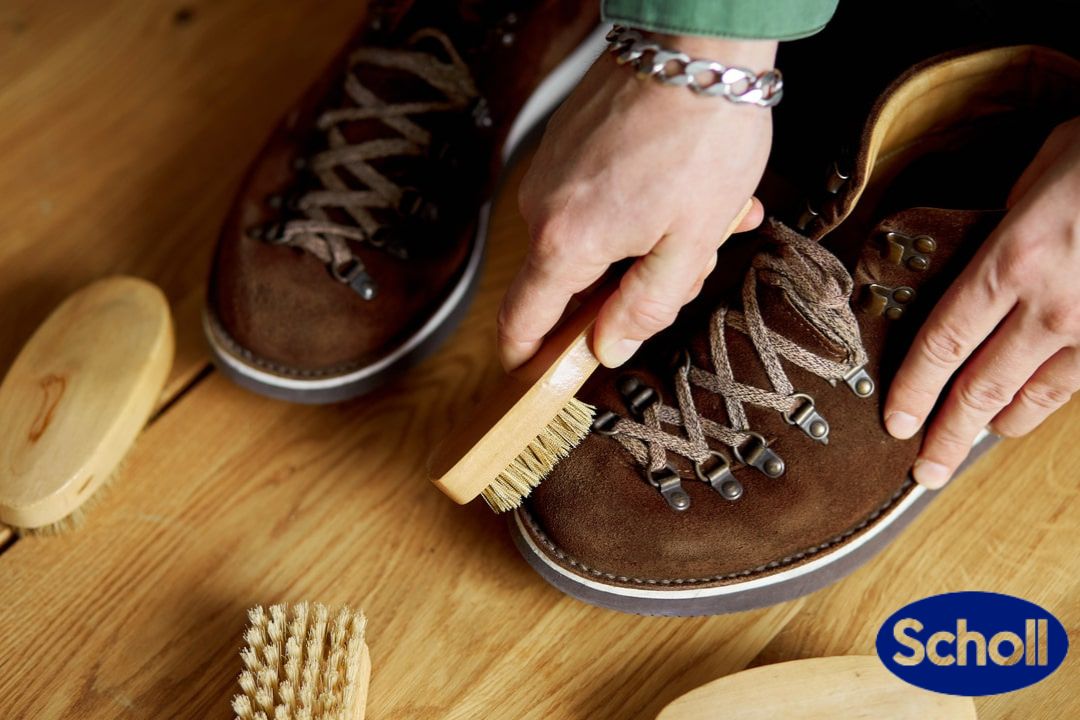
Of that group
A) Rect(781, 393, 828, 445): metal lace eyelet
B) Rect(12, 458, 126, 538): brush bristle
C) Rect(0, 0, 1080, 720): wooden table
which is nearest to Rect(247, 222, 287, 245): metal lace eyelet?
Rect(0, 0, 1080, 720): wooden table

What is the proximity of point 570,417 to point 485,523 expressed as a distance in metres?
0.14

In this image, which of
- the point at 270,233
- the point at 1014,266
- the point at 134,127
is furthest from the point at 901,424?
the point at 134,127

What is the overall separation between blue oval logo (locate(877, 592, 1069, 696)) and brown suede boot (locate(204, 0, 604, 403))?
45 centimetres

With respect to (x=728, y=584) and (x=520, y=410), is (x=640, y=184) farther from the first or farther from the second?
(x=728, y=584)

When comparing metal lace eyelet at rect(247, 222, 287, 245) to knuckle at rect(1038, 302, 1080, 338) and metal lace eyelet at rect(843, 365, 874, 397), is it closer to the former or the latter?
metal lace eyelet at rect(843, 365, 874, 397)

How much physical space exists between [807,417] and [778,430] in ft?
0.07

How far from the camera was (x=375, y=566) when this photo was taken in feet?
2.52

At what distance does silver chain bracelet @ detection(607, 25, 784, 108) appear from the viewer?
1.79 ft

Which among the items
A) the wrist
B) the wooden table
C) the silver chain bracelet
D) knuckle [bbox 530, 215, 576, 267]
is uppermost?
the wrist

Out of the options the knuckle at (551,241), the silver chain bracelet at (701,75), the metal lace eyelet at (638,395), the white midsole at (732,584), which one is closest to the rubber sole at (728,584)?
the white midsole at (732,584)

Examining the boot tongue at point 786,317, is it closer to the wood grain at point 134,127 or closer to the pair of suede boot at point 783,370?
the pair of suede boot at point 783,370

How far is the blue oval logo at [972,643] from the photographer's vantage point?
0.68m

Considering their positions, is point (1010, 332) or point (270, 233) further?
point (270, 233)

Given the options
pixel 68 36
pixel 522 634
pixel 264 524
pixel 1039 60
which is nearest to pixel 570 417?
pixel 522 634
